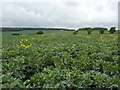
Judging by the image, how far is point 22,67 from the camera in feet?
8.59

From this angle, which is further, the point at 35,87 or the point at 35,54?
the point at 35,54

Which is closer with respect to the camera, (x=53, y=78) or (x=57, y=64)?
(x=53, y=78)

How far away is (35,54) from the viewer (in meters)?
3.36

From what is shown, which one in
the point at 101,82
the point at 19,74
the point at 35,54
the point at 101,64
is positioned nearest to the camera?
the point at 101,82

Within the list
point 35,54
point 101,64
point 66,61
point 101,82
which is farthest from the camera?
point 35,54

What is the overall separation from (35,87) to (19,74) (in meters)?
0.68

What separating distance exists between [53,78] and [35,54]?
5.03 ft

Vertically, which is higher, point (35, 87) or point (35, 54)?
point (35, 54)

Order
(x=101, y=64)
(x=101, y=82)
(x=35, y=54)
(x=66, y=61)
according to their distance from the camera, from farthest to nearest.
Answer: (x=35, y=54), (x=66, y=61), (x=101, y=64), (x=101, y=82)

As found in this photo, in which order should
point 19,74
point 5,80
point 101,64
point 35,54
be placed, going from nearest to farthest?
1. point 5,80
2. point 19,74
3. point 101,64
4. point 35,54

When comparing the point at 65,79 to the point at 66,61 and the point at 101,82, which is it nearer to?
the point at 101,82

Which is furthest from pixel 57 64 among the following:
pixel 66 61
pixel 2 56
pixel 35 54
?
pixel 2 56

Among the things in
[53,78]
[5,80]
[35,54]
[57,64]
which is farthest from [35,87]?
[35,54]

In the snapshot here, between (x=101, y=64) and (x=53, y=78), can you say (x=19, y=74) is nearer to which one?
(x=53, y=78)
